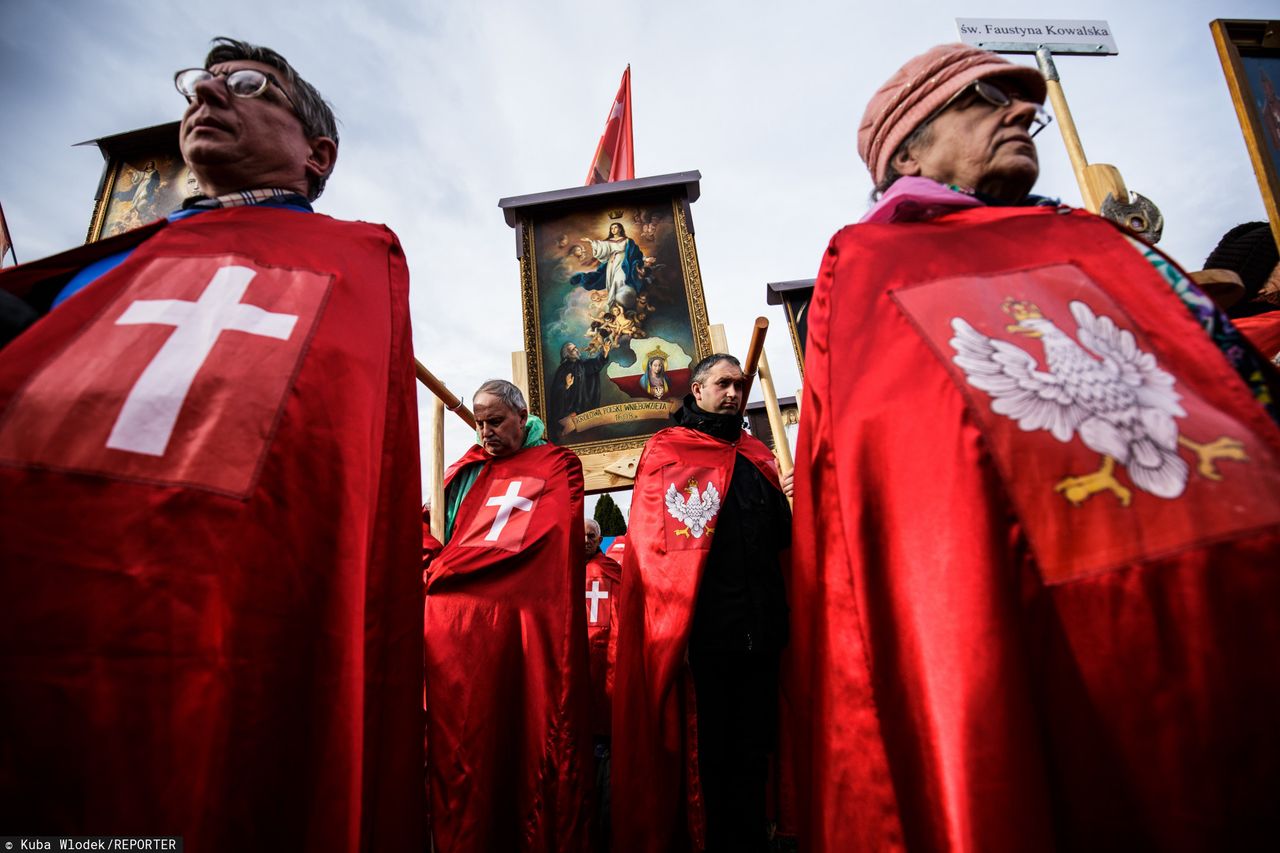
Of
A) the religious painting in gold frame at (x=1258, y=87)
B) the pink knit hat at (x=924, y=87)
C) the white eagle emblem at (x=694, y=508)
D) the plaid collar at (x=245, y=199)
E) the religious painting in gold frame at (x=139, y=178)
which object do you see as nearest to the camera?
the plaid collar at (x=245, y=199)

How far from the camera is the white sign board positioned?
7.77 feet

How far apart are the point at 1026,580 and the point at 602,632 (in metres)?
4.14

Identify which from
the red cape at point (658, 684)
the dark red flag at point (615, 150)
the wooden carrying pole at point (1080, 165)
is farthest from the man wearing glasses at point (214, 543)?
the dark red flag at point (615, 150)

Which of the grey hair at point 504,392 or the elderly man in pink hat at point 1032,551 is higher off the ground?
the grey hair at point 504,392

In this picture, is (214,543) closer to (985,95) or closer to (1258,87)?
(985,95)

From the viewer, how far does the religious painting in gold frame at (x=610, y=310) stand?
545 centimetres

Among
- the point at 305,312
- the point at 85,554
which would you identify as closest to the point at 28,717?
the point at 85,554

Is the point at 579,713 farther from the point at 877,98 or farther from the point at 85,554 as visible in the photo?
the point at 877,98

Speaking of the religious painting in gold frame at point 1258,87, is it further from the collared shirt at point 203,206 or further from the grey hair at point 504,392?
the grey hair at point 504,392

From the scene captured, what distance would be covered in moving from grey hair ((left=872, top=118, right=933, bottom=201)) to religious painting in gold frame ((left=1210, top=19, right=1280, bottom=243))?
1.56 m

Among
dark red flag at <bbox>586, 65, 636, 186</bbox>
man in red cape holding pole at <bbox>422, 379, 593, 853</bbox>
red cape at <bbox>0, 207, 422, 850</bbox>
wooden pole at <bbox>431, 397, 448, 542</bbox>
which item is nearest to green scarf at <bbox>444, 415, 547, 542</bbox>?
wooden pole at <bbox>431, 397, 448, 542</bbox>

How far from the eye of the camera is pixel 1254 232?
2557 mm

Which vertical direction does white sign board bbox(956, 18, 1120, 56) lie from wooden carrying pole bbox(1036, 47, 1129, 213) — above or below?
above

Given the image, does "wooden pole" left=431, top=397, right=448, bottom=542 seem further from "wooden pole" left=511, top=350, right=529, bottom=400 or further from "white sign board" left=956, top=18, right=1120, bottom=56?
"white sign board" left=956, top=18, right=1120, bottom=56
